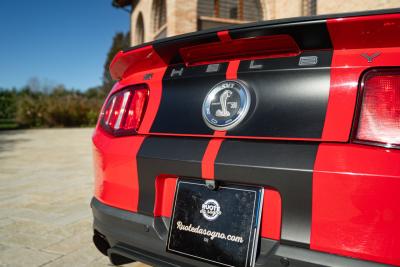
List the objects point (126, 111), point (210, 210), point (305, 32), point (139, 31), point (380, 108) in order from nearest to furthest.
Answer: point (380, 108), point (305, 32), point (210, 210), point (126, 111), point (139, 31)

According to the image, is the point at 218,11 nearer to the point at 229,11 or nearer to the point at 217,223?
the point at 229,11

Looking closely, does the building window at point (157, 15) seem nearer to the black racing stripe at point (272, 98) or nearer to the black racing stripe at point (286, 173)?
the black racing stripe at point (272, 98)

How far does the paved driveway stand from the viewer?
2.24 m

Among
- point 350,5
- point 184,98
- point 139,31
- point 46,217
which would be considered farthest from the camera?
point 139,31

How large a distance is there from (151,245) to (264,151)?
0.64m

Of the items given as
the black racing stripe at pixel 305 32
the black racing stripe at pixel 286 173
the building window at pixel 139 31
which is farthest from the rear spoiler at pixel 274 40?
the building window at pixel 139 31

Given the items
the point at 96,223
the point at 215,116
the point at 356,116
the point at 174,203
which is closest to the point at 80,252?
the point at 96,223

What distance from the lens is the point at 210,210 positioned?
1295 millimetres

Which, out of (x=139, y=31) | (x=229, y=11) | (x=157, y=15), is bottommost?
(x=229, y=11)

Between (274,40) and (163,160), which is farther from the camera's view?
(163,160)

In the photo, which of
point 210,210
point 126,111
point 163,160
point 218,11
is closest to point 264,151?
point 210,210

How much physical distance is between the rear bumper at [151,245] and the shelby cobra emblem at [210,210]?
177mm

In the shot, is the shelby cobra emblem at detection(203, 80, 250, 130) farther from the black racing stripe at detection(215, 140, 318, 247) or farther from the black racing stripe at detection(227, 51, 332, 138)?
the black racing stripe at detection(215, 140, 318, 247)

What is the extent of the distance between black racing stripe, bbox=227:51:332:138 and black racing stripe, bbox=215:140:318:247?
0.06 m
